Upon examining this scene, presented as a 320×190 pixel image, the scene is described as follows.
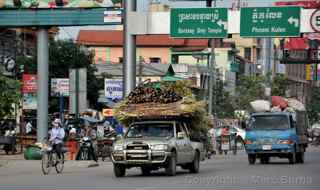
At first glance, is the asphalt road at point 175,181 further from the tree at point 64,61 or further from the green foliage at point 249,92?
the green foliage at point 249,92

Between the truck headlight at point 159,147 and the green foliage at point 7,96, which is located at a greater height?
the green foliage at point 7,96

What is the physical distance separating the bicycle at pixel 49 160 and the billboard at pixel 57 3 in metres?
12.9

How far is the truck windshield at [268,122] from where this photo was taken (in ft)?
112

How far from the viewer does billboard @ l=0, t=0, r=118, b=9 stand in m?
39.7

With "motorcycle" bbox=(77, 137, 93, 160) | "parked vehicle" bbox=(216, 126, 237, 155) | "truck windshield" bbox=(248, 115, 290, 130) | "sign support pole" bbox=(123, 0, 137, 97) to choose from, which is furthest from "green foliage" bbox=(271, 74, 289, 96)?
"motorcycle" bbox=(77, 137, 93, 160)

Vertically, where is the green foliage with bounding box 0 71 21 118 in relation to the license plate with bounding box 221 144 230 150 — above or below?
above

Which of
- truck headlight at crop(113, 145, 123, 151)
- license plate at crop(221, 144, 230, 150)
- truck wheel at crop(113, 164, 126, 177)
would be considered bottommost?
license plate at crop(221, 144, 230, 150)

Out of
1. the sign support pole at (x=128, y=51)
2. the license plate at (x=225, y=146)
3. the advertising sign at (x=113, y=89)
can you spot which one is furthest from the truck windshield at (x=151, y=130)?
the license plate at (x=225, y=146)

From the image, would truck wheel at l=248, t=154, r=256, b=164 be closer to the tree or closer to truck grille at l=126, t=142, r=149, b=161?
truck grille at l=126, t=142, r=149, b=161

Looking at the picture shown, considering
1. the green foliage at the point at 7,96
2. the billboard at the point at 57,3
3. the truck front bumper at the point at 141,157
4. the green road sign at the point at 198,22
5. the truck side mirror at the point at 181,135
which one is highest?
the billboard at the point at 57,3

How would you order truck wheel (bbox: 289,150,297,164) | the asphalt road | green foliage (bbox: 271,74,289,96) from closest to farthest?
1. the asphalt road
2. truck wheel (bbox: 289,150,297,164)
3. green foliage (bbox: 271,74,289,96)

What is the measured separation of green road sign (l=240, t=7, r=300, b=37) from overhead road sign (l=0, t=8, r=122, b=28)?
6202 mm

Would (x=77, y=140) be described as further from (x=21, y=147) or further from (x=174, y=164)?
(x=174, y=164)

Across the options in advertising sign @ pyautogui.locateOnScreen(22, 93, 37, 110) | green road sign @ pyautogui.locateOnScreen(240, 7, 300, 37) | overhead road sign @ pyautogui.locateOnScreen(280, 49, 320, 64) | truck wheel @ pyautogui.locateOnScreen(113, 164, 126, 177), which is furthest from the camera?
overhead road sign @ pyautogui.locateOnScreen(280, 49, 320, 64)
